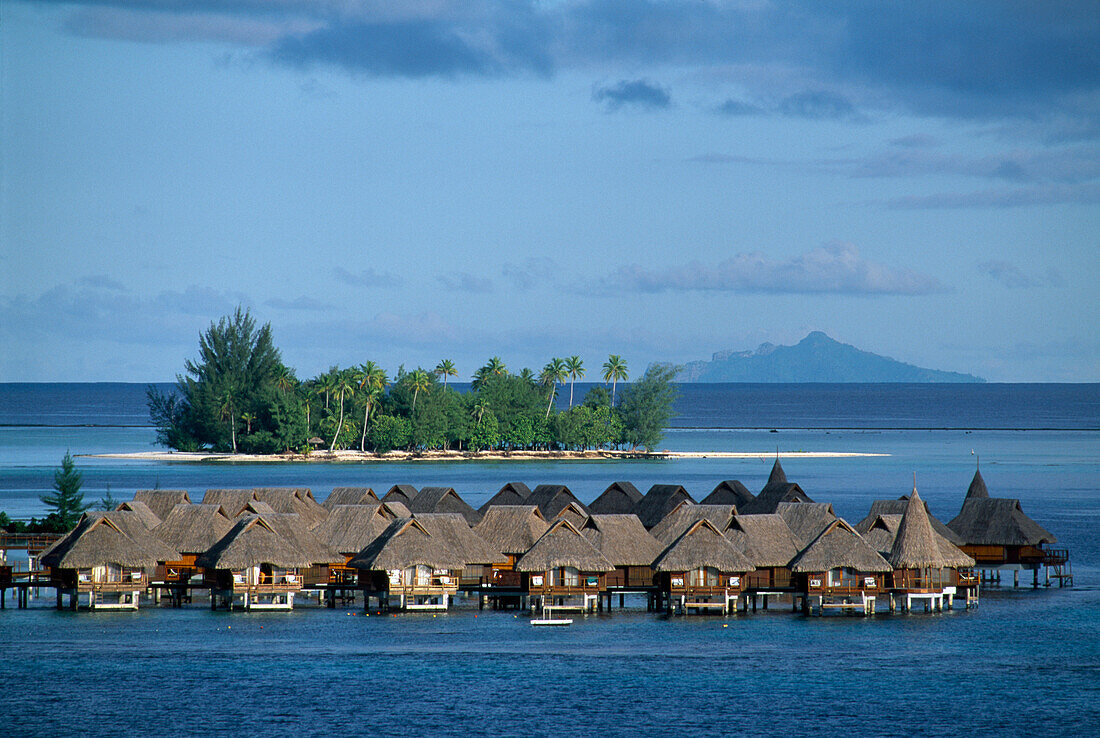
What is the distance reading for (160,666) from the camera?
47.0 meters

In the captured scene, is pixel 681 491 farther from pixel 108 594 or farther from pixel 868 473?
pixel 868 473

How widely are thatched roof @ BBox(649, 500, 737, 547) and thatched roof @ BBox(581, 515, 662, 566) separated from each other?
2.59ft

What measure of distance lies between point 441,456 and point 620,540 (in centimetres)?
9664

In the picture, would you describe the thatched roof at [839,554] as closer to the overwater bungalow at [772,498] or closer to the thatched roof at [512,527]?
the overwater bungalow at [772,498]

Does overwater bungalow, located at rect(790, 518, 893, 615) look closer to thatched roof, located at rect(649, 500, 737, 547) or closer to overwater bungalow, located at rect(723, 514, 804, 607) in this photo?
overwater bungalow, located at rect(723, 514, 804, 607)

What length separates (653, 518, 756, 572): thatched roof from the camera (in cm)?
5725

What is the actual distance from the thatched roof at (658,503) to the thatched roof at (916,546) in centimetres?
1300

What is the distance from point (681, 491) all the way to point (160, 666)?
3134cm

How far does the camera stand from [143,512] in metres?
64.4

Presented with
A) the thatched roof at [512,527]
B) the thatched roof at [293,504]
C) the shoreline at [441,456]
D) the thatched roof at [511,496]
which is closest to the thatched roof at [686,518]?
the thatched roof at [512,527]

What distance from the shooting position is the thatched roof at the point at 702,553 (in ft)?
188

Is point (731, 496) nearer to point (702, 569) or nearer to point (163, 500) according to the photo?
point (702, 569)

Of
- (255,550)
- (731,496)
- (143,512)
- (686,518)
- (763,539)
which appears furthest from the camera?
(731,496)

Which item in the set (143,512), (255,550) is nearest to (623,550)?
(255,550)
